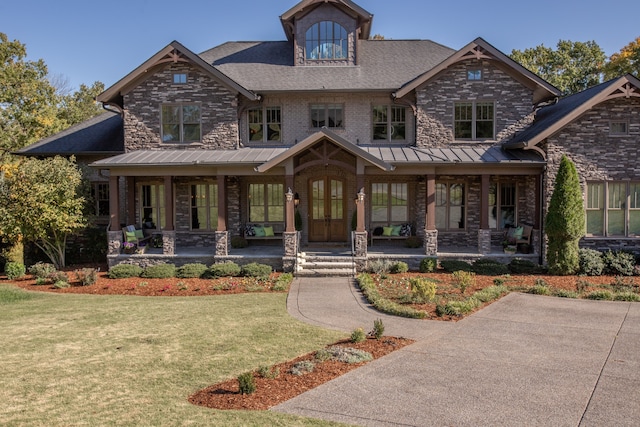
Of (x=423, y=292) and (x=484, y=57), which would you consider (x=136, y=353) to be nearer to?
(x=423, y=292)

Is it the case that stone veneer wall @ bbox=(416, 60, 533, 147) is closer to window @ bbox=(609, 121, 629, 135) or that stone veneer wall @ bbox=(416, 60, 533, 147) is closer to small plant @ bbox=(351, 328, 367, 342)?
window @ bbox=(609, 121, 629, 135)

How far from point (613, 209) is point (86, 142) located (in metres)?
21.0

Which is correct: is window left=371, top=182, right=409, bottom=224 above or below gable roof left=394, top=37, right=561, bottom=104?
below

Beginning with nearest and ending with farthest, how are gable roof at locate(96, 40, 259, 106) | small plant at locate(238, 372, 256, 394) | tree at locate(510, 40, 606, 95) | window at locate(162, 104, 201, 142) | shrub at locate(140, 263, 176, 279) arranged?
small plant at locate(238, 372, 256, 394), shrub at locate(140, 263, 176, 279), gable roof at locate(96, 40, 259, 106), window at locate(162, 104, 201, 142), tree at locate(510, 40, 606, 95)

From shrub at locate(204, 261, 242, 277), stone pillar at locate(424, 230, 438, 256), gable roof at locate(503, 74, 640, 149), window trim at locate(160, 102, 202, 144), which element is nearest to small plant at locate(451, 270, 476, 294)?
stone pillar at locate(424, 230, 438, 256)

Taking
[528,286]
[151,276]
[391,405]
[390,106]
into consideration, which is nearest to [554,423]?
[391,405]

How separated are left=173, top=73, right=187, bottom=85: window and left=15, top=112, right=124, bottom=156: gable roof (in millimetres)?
3943

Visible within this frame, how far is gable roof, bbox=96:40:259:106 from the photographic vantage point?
62.4 feet

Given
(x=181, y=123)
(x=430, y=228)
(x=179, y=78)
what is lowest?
(x=430, y=228)

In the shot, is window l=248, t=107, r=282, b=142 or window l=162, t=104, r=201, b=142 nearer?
window l=162, t=104, r=201, b=142

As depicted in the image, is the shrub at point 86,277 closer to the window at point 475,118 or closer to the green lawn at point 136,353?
the green lawn at point 136,353

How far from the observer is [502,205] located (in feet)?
67.4

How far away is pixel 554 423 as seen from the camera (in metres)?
6.46

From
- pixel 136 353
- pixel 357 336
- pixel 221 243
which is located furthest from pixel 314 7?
pixel 136 353
